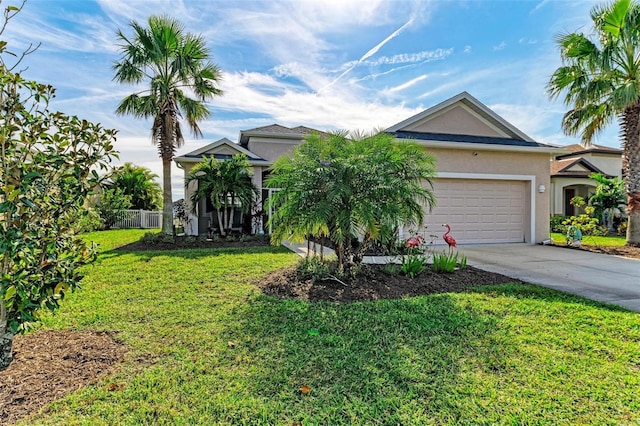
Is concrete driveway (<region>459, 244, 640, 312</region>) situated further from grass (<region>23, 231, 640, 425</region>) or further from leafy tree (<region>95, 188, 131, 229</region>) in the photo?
leafy tree (<region>95, 188, 131, 229</region>)

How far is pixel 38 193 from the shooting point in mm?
3164

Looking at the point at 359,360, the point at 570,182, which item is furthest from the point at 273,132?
the point at 570,182

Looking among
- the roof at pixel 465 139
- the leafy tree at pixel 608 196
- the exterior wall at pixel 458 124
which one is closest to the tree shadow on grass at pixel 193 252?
the roof at pixel 465 139

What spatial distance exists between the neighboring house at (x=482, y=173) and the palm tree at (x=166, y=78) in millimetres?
1362

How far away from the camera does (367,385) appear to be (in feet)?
10.1

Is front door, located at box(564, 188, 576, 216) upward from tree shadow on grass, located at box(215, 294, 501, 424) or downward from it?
upward

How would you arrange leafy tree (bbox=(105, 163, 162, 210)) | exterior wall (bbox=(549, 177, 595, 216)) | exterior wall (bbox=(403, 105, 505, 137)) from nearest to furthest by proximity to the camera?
exterior wall (bbox=(403, 105, 505, 137)), exterior wall (bbox=(549, 177, 595, 216)), leafy tree (bbox=(105, 163, 162, 210))

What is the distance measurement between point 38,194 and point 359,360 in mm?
3492

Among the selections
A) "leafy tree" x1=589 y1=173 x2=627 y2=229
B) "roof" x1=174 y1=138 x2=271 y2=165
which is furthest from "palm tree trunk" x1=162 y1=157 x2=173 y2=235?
"leafy tree" x1=589 y1=173 x2=627 y2=229

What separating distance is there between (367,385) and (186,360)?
1.86 metres

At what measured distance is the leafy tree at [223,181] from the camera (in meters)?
12.3

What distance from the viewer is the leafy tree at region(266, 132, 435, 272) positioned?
5777mm

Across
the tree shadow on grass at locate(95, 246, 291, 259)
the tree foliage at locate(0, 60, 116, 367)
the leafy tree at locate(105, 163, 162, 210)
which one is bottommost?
the tree shadow on grass at locate(95, 246, 291, 259)

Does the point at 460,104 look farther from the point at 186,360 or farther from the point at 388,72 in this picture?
the point at 186,360
